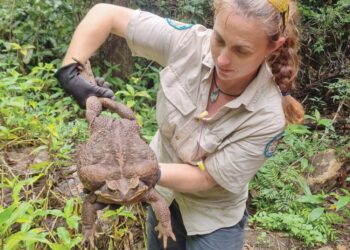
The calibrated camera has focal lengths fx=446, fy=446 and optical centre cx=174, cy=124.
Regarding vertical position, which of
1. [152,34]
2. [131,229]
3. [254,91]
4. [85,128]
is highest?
[152,34]

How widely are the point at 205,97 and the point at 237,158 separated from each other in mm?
359

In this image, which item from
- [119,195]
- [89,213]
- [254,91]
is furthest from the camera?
[254,91]

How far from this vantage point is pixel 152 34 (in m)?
2.33

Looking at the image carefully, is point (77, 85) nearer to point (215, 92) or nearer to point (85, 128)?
point (215, 92)

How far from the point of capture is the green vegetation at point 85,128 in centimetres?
310

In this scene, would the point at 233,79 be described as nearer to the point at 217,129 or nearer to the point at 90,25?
the point at 217,129

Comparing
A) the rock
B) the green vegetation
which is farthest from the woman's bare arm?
the rock

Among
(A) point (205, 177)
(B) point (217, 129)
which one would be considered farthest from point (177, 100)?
(A) point (205, 177)

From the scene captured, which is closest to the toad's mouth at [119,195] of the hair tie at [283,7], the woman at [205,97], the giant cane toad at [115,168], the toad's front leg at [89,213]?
the giant cane toad at [115,168]

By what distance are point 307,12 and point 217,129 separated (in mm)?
4081

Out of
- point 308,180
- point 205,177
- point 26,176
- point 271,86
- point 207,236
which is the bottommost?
point 308,180

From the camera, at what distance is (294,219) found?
4.14m

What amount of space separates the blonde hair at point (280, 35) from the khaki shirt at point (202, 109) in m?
0.07

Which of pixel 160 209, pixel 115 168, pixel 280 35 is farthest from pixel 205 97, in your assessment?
pixel 115 168
